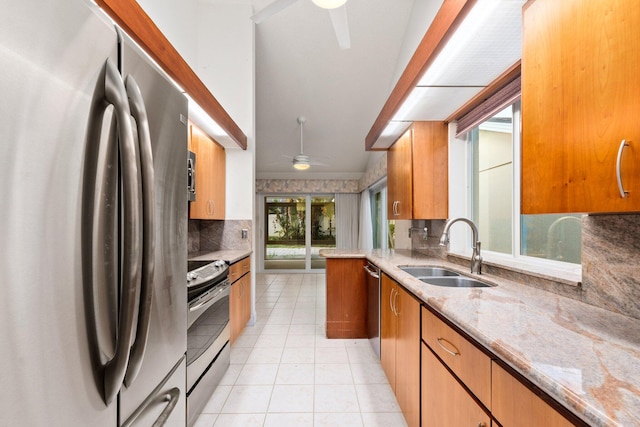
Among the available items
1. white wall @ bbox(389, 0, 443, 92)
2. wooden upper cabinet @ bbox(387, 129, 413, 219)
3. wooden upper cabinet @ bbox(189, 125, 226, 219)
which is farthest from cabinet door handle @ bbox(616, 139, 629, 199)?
wooden upper cabinet @ bbox(189, 125, 226, 219)

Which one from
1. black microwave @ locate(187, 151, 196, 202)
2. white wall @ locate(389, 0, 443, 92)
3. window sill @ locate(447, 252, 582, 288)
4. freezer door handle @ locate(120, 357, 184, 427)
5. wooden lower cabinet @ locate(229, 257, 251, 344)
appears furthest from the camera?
white wall @ locate(389, 0, 443, 92)

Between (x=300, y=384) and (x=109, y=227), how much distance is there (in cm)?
197

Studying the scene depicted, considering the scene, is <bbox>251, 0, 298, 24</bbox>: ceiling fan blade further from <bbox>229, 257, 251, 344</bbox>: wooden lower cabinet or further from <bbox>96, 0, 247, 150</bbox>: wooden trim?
<bbox>229, 257, 251, 344</bbox>: wooden lower cabinet

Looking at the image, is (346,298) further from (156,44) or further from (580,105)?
(156,44)

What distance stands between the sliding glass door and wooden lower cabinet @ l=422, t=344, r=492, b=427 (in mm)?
5476

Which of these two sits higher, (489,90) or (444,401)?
(489,90)

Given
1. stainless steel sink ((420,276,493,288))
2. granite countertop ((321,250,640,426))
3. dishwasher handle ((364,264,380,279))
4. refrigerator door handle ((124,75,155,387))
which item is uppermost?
refrigerator door handle ((124,75,155,387))

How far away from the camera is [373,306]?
8.35 feet

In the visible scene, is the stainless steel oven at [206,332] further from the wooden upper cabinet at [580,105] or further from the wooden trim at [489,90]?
the wooden trim at [489,90]

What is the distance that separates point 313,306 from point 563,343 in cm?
348

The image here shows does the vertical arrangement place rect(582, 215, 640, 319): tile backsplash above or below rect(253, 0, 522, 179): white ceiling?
below

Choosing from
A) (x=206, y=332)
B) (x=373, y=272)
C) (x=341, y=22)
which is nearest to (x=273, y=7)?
(x=341, y=22)

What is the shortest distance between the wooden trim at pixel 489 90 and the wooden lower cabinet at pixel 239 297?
248 centimetres

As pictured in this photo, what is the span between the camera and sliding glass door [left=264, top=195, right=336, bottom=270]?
679 cm
